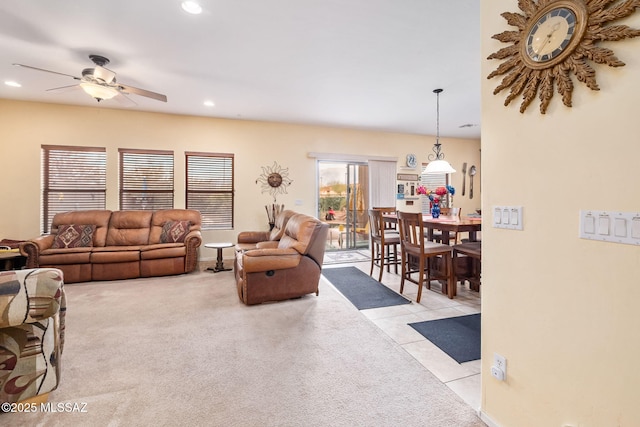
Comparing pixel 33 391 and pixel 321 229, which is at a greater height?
pixel 321 229

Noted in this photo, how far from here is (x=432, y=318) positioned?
2861 millimetres

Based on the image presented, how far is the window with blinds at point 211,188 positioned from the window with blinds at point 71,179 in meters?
1.42

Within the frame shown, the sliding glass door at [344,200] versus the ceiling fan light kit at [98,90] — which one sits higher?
the ceiling fan light kit at [98,90]

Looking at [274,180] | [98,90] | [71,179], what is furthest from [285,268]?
[71,179]

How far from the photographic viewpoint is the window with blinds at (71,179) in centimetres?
475

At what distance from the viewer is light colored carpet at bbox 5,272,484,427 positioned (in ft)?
5.20

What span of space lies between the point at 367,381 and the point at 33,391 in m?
1.99

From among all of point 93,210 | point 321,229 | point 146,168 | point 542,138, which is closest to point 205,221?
point 146,168

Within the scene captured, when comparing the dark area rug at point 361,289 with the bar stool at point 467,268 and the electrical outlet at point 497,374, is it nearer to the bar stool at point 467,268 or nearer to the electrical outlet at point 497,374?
the bar stool at point 467,268

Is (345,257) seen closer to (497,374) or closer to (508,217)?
(497,374)

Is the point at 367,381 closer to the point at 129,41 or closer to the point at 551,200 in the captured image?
the point at 551,200

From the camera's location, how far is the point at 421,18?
247cm

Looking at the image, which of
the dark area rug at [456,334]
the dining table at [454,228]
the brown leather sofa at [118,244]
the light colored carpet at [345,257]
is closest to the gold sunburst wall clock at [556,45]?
the dark area rug at [456,334]

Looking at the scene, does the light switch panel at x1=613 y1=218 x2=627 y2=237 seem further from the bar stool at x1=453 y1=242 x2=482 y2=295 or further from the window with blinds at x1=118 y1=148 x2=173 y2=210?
the window with blinds at x1=118 y1=148 x2=173 y2=210
